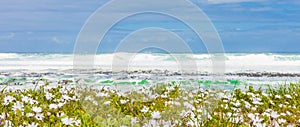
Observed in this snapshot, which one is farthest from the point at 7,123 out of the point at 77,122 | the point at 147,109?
the point at 147,109

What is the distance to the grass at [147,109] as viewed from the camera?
679 cm

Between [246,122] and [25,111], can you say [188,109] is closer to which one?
[246,122]

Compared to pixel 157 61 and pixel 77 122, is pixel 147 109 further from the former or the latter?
pixel 157 61

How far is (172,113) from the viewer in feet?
25.0

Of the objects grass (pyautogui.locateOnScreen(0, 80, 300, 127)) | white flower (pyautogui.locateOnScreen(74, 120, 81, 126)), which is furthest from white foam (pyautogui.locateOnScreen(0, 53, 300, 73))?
white flower (pyautogui.locateOnScreen(74, 120, 81, 126))

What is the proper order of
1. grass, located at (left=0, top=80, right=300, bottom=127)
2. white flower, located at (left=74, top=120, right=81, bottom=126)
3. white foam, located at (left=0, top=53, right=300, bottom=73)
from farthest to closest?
white foam, located at (left=0, top=53, right=300, bottom=73) < grass, located at (left=0, top=80, right=300, bottom=127) < white flower, located at (left=74, top=120, right=81, bottom=126)

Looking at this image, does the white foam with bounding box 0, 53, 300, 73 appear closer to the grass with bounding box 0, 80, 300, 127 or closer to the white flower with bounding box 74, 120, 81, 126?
the grass with bounding box 0, 80, 300, 127

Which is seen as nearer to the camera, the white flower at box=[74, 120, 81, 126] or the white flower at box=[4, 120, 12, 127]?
the white flower at box=[4, 120, 12, 127]

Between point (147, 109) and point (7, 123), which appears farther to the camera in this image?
point (147, 109)

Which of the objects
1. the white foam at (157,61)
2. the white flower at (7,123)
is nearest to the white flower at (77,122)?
the white flower at (7,123)

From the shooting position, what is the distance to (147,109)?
7262 millimetres

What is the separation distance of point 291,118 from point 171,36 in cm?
227

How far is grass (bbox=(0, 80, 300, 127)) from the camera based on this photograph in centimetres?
679

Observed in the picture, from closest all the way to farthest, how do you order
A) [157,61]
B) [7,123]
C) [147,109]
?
[7,123]
[147,109]
[157,61]
